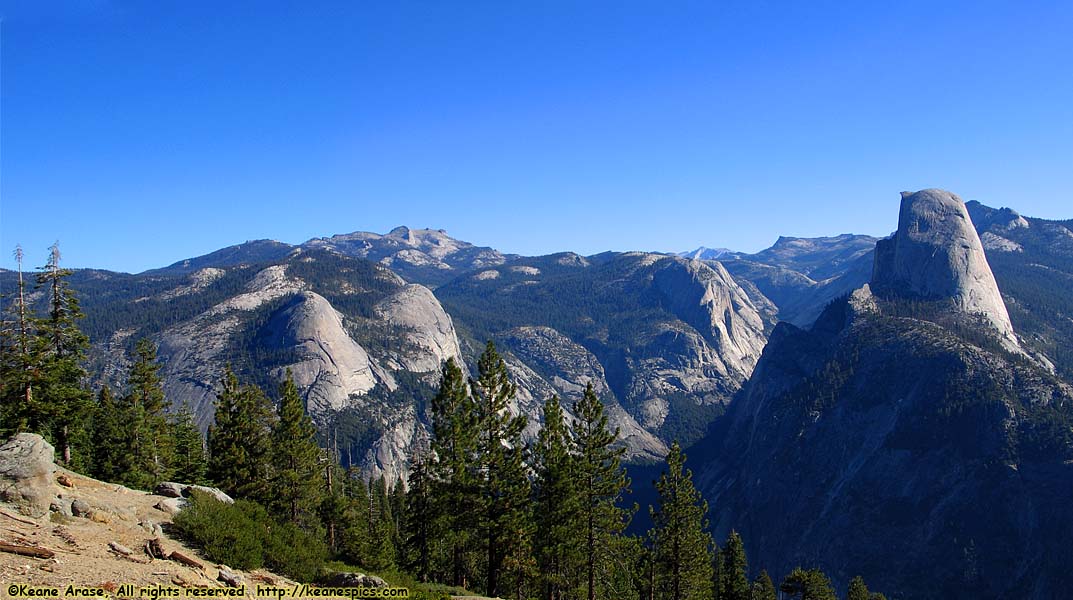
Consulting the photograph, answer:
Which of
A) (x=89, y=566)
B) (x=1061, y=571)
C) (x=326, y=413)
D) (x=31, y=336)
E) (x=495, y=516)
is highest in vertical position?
(x=31, y=336)

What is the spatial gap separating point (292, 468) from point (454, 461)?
45.5ft

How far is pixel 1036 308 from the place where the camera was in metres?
186

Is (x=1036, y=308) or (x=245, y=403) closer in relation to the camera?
(x=245, y=403)

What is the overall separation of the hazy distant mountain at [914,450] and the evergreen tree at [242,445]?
94.7 metres

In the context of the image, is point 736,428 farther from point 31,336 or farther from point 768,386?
point 31,336

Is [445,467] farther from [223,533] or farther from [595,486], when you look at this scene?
[223,533]

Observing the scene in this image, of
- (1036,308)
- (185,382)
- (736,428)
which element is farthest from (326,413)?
(1036,308)

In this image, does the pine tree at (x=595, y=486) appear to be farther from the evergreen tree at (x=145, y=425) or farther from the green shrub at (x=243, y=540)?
the evergreen tree at (x=145, y=425)

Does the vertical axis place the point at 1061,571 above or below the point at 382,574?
below

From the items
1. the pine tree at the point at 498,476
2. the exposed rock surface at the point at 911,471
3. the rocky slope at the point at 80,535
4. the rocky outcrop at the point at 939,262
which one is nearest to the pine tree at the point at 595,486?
the pine tree at the point at 498,476

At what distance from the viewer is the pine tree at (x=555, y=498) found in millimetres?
37781

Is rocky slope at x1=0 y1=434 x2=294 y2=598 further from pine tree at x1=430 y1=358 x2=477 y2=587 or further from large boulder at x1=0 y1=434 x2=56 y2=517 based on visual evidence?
pine tree at x1=430 y1=358 x2=477 y2=587

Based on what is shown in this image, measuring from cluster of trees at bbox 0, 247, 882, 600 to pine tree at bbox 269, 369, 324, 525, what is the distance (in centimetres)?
10

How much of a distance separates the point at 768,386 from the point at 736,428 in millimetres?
17069
